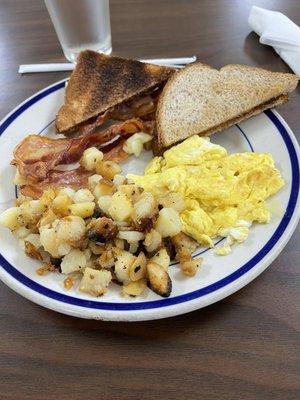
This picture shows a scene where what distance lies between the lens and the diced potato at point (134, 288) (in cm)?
115

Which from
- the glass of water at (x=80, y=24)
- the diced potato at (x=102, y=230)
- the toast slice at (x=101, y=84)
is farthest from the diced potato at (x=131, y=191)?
the glass of water at (x=80, y=24)

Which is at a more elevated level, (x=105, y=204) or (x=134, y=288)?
(x=105, y=204)

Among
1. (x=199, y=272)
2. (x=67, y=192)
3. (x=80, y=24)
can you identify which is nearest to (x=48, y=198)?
(x=67, y=192)

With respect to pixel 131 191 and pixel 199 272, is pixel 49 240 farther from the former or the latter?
pixel 199 272

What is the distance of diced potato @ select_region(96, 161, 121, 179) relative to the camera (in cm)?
153

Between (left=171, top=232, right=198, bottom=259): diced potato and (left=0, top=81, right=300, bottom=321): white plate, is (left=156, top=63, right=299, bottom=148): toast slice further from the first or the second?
(left=171, top=232, right=198, bottom=259): diced potato

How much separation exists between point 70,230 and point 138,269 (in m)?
0.21

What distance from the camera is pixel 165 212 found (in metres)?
1.23

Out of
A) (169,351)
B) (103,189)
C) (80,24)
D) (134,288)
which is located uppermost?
(80,24)

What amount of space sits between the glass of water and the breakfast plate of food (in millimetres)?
147

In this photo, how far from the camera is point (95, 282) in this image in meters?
1.16

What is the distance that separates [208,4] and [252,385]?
1983 millimetres

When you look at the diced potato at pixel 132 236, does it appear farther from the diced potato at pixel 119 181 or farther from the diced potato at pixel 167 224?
the diced potato at pixel 119 181

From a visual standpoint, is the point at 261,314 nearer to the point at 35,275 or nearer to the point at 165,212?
the point at 165,212
